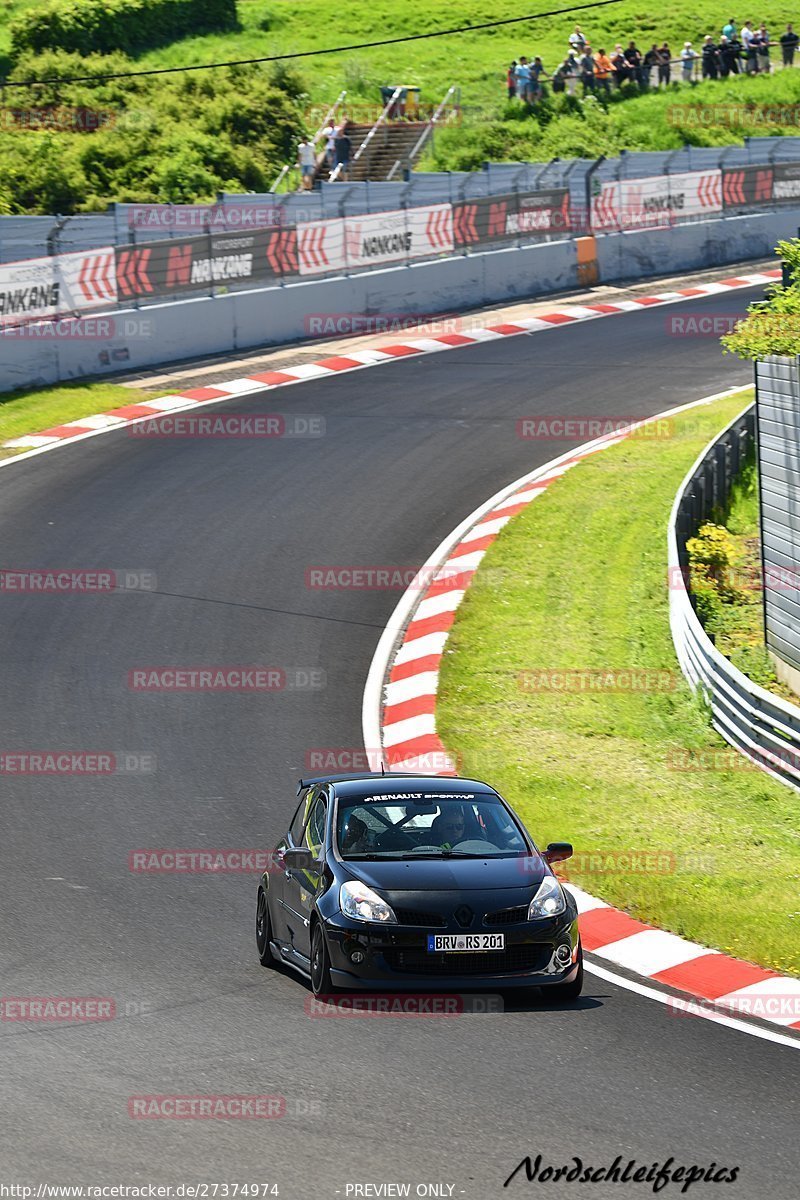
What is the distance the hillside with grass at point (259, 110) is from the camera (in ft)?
170

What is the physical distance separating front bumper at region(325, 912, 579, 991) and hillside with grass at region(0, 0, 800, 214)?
130 ft

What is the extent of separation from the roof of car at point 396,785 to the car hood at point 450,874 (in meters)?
0.77

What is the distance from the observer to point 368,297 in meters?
34.3

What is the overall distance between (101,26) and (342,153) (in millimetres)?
15067

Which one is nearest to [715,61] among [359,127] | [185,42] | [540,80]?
[540,80]

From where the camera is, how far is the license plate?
9.89m

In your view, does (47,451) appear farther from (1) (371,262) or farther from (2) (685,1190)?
(2) (685,1190)

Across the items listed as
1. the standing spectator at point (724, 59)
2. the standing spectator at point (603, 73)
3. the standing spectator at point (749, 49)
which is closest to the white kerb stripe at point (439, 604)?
the standing spectator at point (603, 73)

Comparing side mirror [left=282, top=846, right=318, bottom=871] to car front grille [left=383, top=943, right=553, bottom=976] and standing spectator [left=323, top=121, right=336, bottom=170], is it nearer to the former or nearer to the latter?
car front grille [left=383, top=943, right=553, bottom=976]

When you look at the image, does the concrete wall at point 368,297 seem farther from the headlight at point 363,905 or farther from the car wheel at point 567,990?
the car wheel at point 567,990

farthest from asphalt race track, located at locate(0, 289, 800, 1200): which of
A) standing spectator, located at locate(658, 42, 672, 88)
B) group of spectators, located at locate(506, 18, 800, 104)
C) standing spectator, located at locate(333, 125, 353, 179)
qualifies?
standing spectator, located at locate(658, 42, 672, 88)

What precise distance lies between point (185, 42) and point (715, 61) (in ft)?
68.3

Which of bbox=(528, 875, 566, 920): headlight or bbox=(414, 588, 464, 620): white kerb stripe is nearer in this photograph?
bbox=(528, 875, 566, 920): headlight

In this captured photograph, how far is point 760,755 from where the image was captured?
53.9ft
